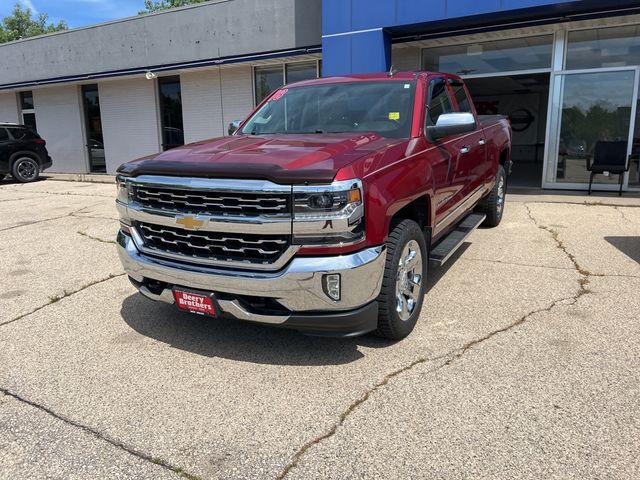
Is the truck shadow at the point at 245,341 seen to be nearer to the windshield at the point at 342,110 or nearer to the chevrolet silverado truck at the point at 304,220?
the chevrolet silverado truck at the point at 304,220

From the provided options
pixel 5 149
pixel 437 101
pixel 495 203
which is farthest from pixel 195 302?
pixel 5 149

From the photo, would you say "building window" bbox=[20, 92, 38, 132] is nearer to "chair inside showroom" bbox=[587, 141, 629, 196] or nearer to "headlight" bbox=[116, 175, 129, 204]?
"headlight" bbox=[116, 175, 129, 204]

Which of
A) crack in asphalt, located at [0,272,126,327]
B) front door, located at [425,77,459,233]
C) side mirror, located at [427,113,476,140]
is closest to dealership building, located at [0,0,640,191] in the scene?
front door, located at [425,77,459,233]

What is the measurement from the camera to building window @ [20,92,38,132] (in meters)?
20.6

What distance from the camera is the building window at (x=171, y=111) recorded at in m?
16.3

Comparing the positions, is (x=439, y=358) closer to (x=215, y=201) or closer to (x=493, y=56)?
(x=215, y=201)

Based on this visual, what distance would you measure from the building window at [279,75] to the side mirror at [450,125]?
409 inches

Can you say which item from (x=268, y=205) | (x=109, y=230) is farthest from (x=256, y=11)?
(x=268, y=205)

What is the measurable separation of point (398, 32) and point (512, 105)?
1654 cm

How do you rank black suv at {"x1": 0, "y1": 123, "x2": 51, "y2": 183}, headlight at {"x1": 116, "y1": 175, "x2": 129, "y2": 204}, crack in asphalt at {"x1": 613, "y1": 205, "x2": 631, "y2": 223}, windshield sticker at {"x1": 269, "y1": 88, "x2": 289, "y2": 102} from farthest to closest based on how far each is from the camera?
black suv at {"x1": 0, "y1": 123, "x2": 51, "y2": 183} → crack in asphalt at {"x1": 613, "y1": 205, "x2": 631, "y2": 223} → windshield sticker at {"x1": 269, "y1": 88, "x2": 289, "y2": 102} → headlight at {"x1": 116, "y1": 175, "x2": 129, "y2": 204}

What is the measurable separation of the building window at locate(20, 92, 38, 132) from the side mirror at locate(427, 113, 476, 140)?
21.1 metres

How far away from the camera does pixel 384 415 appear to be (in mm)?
2838

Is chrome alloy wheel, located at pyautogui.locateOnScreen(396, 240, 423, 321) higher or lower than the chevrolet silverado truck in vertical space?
lower

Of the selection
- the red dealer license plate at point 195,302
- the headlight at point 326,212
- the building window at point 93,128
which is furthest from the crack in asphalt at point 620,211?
→ the building window at point 93,128
